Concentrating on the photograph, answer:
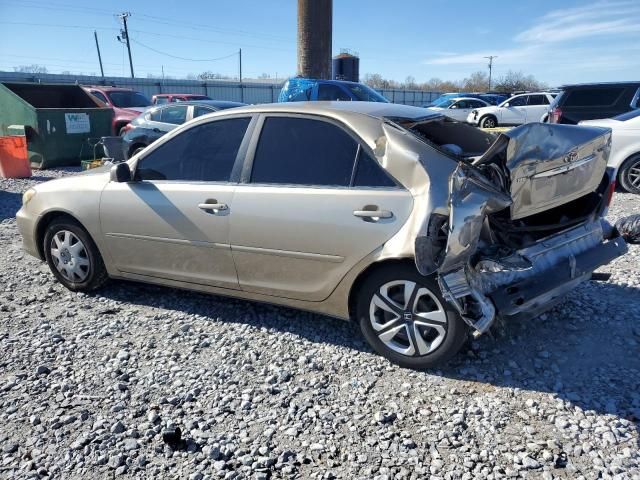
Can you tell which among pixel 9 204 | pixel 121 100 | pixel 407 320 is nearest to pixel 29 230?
pixel 407 320

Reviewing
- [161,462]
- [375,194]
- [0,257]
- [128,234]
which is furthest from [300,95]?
[161,462]

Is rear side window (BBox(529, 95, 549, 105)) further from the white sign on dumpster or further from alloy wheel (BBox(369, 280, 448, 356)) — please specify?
alloy wheel (BBox(369, 280, 448, 356))

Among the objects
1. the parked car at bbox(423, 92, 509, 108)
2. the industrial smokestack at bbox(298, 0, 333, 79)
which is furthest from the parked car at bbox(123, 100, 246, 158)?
the parked car at bbox(423, 92, 509, 108)

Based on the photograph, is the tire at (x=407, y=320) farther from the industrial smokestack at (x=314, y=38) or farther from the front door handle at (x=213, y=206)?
the industrial smokestack at (x=314, y=38)

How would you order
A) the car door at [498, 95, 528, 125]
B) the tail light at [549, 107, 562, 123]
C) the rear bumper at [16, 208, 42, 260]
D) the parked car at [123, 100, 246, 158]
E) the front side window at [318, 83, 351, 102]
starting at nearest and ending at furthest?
the rear bumper at [16, 208, 42, 260] → the parked car at [123, 100, 246, 158] → the tail light at [549, 107, 562, 123] → the front side window at [318, 83, 351, 102] → the car door at [498, 95, 528, 125]

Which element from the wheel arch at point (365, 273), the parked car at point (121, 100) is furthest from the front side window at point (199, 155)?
the parked car at point (121, 100)

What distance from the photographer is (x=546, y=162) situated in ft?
10.1

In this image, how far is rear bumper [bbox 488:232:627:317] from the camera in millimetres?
2995

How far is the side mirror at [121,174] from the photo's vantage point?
159 inches

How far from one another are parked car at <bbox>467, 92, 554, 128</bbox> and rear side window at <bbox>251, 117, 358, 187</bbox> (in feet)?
64.9

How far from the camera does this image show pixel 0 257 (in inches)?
227

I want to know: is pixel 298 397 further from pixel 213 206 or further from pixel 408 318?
pixel 213 206

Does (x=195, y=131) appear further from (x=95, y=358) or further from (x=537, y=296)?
(x=537, y=296)

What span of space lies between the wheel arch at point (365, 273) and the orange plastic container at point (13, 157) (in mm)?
9817
